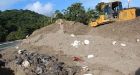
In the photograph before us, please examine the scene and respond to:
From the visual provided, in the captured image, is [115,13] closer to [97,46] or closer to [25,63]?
[97,46]

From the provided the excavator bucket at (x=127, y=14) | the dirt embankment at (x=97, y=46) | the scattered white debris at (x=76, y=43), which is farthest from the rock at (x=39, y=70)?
the excavator bucket at (x=127, y=14)

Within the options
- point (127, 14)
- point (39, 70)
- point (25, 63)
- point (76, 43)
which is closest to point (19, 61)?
point (25, 63)

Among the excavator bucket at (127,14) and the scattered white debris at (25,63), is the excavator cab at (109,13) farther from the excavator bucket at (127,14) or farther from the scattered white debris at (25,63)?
the scattered white debris at (25,63)

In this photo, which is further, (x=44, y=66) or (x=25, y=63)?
(x=25, y=63)

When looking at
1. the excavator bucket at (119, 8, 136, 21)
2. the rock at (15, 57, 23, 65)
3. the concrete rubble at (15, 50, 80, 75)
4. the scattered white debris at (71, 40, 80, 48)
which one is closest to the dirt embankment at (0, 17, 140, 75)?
the scattered white debris at (71, 40, 80, 48)

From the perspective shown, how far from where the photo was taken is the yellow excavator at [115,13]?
26.4m

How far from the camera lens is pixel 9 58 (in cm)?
1936

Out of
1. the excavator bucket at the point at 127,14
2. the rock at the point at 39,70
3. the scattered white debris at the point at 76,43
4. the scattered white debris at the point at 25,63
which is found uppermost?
the excavator bucket at the point at 127,14

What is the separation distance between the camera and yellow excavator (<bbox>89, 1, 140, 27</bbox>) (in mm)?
26438

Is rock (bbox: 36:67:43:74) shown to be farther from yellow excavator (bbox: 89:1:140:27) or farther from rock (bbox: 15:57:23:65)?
yellow excavator (bbox: 89:1:140:27)

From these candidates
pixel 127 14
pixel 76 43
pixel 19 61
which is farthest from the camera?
pixel 127 14

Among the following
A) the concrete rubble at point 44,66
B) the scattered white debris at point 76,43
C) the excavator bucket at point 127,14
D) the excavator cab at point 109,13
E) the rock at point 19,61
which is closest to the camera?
the concrete rubble at point 44,66

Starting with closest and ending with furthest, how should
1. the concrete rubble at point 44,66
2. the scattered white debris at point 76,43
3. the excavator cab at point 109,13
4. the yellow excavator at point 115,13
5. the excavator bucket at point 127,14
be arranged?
the concrete rubble at point 44,66 → the scattered white debris at point 76,43 → the excavator bucket at point 127,14 → the yellow excavator at point 115,13 → the excavator cab at point 109,13

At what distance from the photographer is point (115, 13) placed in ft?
88.5
